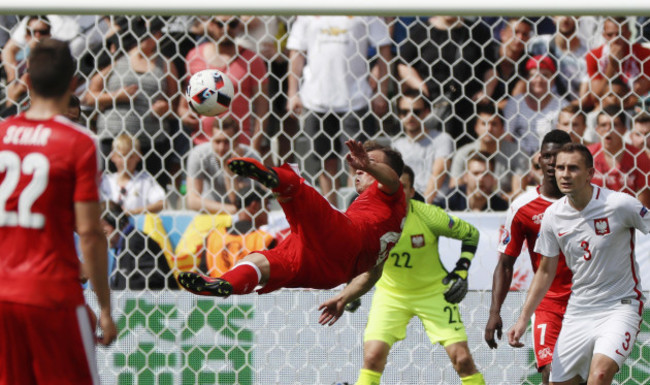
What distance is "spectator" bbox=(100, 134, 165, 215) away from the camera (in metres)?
6.59

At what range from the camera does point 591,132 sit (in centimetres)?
692

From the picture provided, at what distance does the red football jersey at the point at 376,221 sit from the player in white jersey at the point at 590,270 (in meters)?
0.81

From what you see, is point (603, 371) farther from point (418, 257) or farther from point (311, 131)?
point (311, 131)

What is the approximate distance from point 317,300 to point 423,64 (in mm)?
2184

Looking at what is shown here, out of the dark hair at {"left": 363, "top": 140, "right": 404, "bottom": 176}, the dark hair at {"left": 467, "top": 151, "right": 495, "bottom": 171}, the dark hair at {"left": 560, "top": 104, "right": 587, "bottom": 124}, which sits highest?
the dark hair at {"left": 560, "top": 104, "right": 587, "bottom": 124}

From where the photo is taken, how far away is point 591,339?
5.24 metres

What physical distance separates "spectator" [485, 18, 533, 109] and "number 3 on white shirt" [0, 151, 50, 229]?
442 centimetres

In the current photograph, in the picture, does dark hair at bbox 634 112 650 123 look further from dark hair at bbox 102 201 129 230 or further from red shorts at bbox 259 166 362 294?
dark hair at bbox 102 201 129 230

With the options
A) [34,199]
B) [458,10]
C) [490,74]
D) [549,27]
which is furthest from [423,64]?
[34,199]

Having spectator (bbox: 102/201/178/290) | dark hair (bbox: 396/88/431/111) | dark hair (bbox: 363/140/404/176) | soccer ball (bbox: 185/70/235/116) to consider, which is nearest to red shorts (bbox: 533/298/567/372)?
dark hair (bbox: 363/140/404/176)

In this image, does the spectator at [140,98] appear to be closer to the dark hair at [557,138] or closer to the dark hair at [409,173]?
the dark hair at [409,173]

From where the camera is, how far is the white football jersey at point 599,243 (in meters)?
5.11

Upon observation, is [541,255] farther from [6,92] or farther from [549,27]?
[6,92]

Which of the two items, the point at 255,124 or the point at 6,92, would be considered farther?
the point at 255,124
